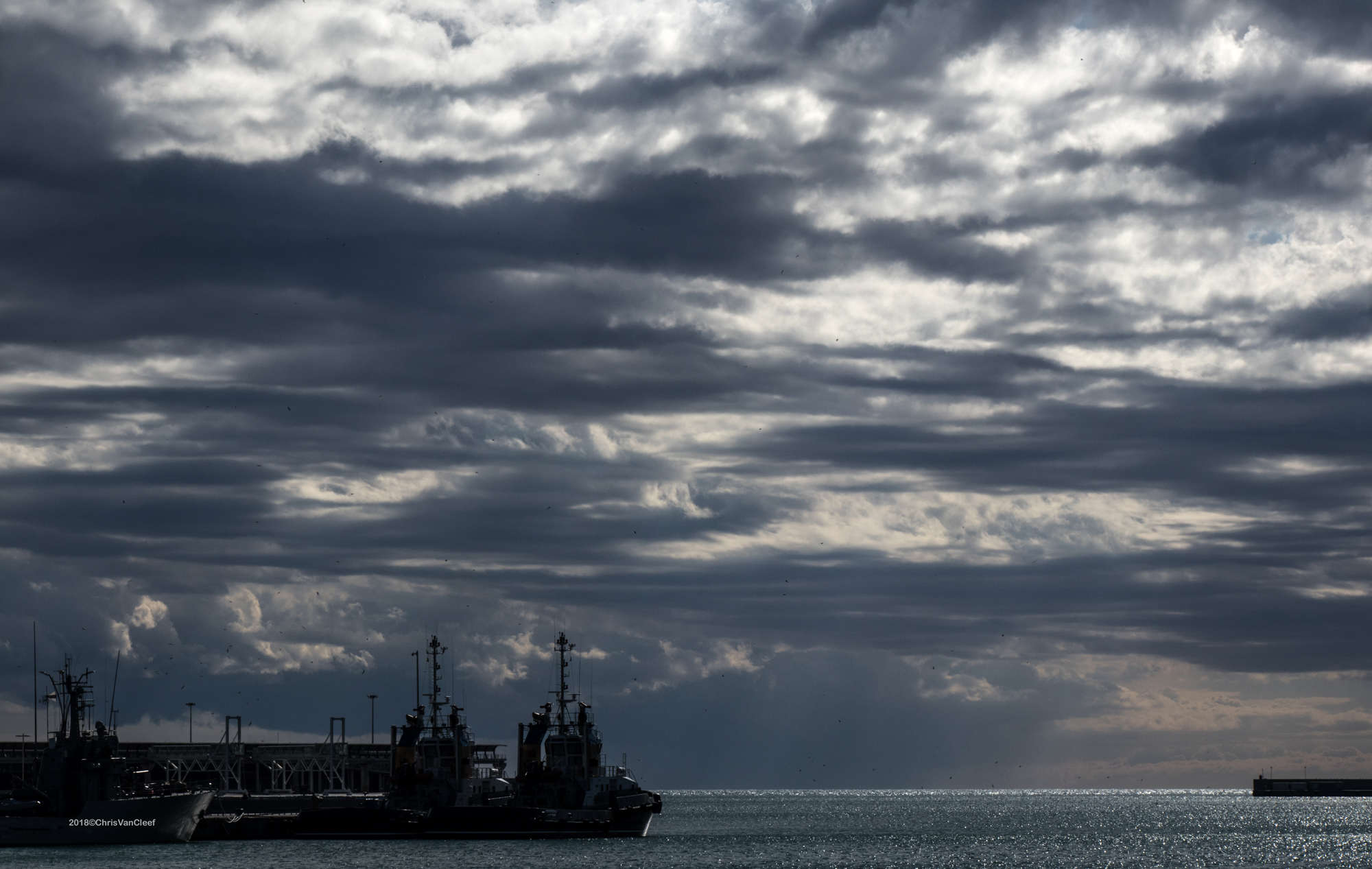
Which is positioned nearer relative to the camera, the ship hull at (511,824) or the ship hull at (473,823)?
the ship hull at (511,824)

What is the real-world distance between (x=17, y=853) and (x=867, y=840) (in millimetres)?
99595

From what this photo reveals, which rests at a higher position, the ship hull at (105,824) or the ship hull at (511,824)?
the ship hull at (105,824)

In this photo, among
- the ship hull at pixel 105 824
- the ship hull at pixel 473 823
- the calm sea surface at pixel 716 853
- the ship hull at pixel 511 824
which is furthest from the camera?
the ship hull at pixel 473 823

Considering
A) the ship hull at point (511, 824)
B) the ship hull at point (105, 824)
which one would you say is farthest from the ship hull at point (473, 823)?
the ship hull at point (105, 824)

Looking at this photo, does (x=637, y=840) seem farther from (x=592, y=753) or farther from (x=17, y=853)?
(x=17, y=853)

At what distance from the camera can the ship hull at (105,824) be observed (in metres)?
133

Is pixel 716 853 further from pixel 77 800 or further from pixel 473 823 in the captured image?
pixel 77 800

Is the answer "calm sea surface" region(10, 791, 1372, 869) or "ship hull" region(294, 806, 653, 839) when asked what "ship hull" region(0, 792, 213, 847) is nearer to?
"calm sea surface" region(10, 791, 1372, 869)

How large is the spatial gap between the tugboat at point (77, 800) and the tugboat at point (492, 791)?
16.6 meters

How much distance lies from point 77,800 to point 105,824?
3410 millimetres

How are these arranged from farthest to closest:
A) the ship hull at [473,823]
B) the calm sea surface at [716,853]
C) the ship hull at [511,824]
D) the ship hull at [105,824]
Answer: the ship hull at [473,823] → the ship hull at [511,824] → the ship hull at [105,824] → the calm sea surface at [716,853]

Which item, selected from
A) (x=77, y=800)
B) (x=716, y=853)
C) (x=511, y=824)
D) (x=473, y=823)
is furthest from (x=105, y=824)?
(x=716, y=853)

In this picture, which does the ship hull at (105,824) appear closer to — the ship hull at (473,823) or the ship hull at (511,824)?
the ship hull at (473,823)

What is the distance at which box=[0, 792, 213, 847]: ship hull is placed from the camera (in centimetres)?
13325
